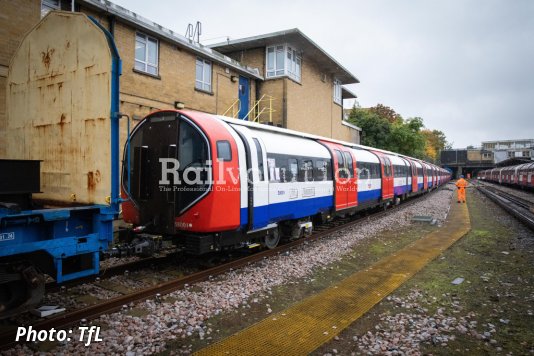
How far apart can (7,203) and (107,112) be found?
5.31ft

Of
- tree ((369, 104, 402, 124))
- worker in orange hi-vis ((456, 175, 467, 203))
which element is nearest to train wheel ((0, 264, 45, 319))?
worker in orange hi-vis ((456, 175, 467, 203))

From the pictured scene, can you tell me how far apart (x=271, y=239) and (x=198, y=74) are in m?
10.2

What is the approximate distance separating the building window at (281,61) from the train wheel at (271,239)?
13569mm

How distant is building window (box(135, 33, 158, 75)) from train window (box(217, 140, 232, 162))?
8.35m

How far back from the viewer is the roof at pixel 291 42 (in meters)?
19.7

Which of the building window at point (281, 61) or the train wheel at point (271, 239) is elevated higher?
the building window at point (281, 61)

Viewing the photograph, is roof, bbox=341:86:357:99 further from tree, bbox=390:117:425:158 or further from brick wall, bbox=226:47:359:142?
tree, bbox=390:117:425:158

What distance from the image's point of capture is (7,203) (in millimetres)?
3951

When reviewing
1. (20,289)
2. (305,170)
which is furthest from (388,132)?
(20,289)

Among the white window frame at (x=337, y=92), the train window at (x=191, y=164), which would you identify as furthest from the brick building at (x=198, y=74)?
the train window at (x=191, y=164)

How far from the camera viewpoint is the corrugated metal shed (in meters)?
4.69

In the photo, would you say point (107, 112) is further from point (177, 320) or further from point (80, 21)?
point (177, 320)

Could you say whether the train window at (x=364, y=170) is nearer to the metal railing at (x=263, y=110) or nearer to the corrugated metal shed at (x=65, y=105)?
the metal railing at (x=263, y=110)

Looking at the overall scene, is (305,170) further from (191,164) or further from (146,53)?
(146,53)
